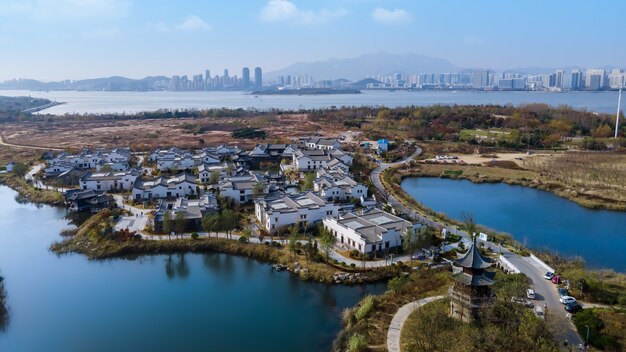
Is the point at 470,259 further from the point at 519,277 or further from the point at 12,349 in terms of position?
the point at 12,349

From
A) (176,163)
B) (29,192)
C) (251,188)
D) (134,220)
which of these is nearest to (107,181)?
(29,192)

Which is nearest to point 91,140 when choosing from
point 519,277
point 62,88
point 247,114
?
point 247,114

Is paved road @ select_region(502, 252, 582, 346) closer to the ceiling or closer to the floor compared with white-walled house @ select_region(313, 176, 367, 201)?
closer to the floor

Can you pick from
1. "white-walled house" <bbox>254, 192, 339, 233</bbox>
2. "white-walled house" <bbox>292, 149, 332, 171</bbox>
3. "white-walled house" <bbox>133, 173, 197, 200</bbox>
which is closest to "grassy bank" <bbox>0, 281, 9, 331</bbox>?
"white-walled house" <bbox>254, 192, 339, 233</bbox>

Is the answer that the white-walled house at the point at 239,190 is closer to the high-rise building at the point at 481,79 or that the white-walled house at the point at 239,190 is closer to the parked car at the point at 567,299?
the parked car at the point at 567,299

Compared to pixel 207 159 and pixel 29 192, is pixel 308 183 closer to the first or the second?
pixel 207 159

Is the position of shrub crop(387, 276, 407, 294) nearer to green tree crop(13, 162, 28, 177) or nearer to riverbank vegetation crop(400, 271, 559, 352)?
riverbank vegetation crop(400, 271, 559, 352)

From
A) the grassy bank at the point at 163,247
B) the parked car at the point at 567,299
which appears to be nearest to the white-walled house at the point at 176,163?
the grassy bank at the point at 163,247

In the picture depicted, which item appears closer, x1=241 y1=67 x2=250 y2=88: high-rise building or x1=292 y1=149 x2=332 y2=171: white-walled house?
x1=292 y1=149 x2=332 y2=171: white-walled house
